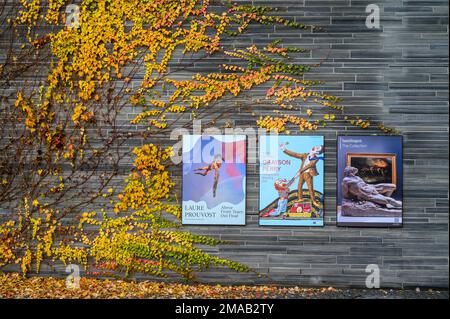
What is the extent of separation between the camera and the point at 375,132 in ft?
22.3

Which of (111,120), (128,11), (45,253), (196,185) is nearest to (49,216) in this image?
(45,253)

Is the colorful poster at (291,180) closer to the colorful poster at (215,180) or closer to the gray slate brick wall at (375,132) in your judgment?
the gray slate brick wall at (375,132)

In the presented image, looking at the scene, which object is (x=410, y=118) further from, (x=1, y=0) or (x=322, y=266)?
(x=1, y=0)

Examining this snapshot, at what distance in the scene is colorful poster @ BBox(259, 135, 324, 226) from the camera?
6789 mm

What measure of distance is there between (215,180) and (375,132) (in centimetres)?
226

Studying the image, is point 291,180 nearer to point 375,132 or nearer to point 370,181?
point 370,181

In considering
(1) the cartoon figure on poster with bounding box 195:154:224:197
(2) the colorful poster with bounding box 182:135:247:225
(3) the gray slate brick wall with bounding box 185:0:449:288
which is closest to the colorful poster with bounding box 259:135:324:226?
(3) the gray slate brick wall with bounding box 185:0:449:288

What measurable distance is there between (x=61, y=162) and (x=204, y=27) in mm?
2741

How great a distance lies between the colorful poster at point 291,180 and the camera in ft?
22.3

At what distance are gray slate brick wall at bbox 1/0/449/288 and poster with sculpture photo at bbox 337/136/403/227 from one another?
0.37ft

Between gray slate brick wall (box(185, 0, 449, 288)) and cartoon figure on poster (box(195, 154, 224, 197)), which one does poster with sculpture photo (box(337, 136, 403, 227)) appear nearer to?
gray slate brick wall (box(185, 0, 449, 288))

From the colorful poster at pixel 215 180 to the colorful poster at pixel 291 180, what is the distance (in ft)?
0.99

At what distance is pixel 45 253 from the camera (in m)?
7.08

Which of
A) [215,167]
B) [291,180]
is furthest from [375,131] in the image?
[215,167]
